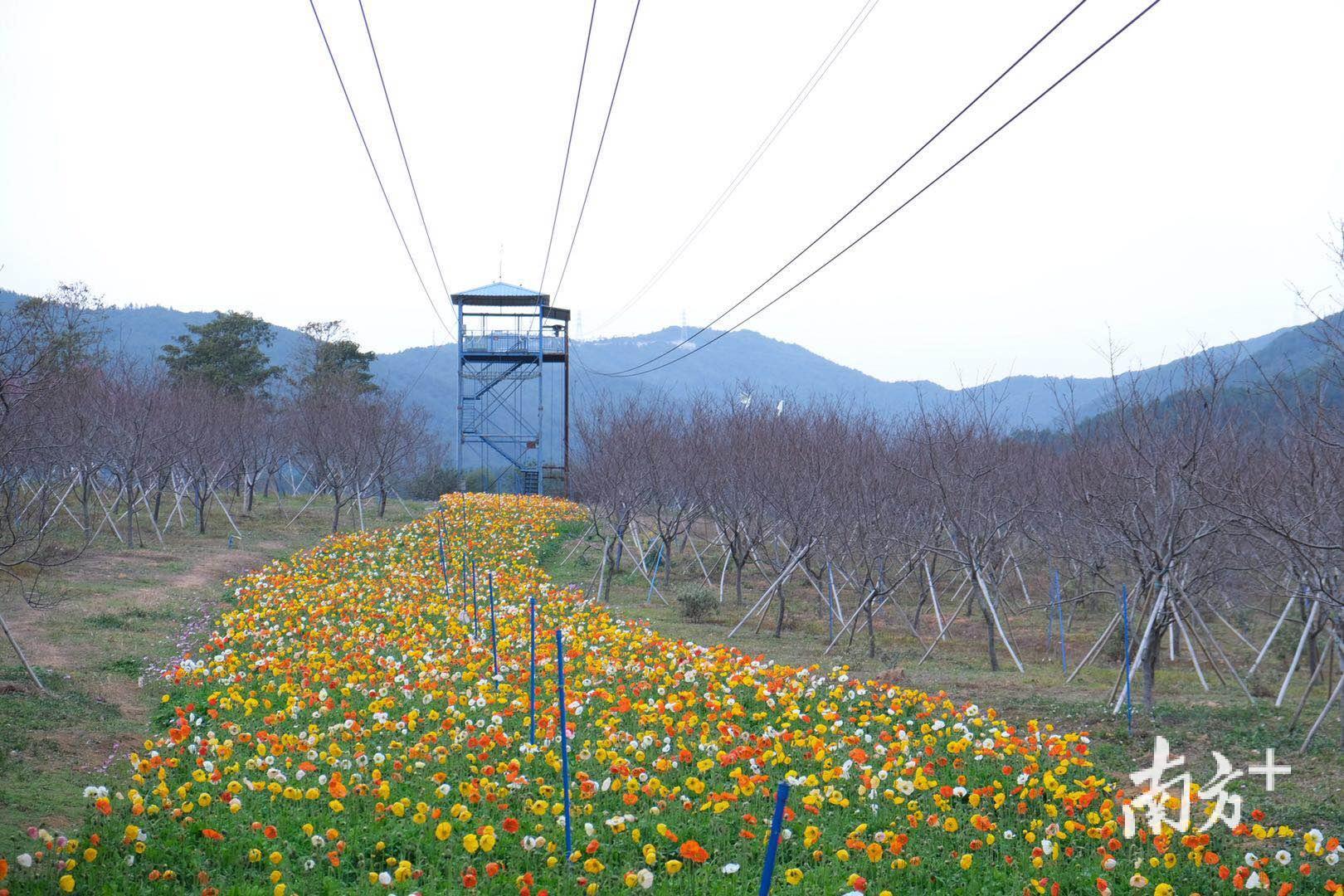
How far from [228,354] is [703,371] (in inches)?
5152

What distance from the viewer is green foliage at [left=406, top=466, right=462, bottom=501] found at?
49.7 meters

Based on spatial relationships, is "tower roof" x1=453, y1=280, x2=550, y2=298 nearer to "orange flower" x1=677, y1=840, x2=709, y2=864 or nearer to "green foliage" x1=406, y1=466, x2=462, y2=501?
"green foliage" x1=406, y1=466, x2=462, y2=501

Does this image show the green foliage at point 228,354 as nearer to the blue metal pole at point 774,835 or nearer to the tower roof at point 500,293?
the tower roof at point 500,293

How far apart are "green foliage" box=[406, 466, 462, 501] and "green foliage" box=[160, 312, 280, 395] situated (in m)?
9.04

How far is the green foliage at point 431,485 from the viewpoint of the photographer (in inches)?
1955

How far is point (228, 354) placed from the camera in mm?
47406

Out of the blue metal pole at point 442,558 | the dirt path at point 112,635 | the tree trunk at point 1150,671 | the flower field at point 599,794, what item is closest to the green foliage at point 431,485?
the dirt path at point 112,635

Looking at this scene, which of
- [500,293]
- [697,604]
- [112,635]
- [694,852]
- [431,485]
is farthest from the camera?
[431,485]

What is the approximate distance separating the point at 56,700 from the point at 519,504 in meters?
20.7

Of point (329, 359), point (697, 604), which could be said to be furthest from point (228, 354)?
point (697, 604)

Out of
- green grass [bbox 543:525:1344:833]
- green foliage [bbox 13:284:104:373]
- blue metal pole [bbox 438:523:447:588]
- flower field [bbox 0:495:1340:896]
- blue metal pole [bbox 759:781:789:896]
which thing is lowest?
green grass [bbox 543:525:1344:833]

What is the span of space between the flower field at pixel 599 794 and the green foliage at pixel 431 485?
40.5 meters

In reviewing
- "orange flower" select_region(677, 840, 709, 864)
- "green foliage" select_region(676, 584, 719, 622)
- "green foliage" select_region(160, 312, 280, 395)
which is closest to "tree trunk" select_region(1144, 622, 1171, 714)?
"orange flower" select_region(677, 840, 709, 864)

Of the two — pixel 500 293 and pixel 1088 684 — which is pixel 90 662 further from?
pixel 500 293
